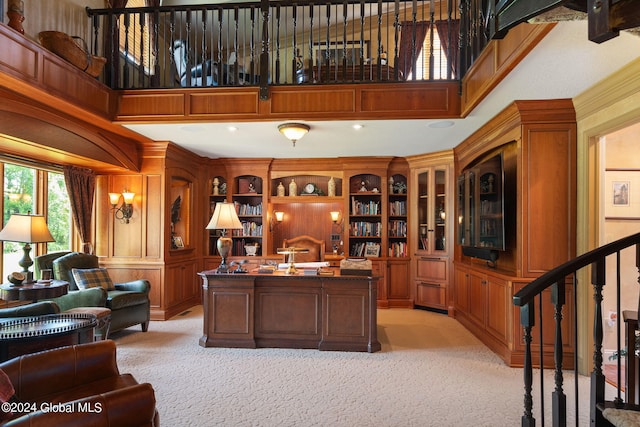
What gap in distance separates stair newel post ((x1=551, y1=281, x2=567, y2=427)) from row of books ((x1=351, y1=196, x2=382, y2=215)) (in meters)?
4.79

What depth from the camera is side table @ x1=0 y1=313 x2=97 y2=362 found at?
2521 mm

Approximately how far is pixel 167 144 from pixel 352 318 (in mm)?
3545

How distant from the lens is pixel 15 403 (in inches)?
67.5

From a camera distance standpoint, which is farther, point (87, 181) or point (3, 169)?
point (87, 181)

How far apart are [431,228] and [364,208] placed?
1.21 meters

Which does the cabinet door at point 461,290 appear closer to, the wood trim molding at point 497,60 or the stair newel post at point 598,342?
the wood trim molding at point 497,60

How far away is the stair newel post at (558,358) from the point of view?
184 centimetres

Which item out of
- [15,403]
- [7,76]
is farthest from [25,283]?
[15,403]

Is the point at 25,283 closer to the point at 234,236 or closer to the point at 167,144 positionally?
the point at 167,144

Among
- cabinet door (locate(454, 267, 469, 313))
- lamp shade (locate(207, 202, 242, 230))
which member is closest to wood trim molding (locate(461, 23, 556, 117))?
cabinet door (locate(454, 267, 469, 313))

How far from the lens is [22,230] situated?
3625 mm

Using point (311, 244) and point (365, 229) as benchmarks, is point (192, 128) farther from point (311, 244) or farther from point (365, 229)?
point (365, 229)

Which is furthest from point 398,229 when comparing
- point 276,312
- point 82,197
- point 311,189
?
point 82,197

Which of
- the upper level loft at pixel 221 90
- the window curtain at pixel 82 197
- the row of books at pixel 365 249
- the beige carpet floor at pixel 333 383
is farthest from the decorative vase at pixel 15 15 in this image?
the row of books at pixel 365 249
